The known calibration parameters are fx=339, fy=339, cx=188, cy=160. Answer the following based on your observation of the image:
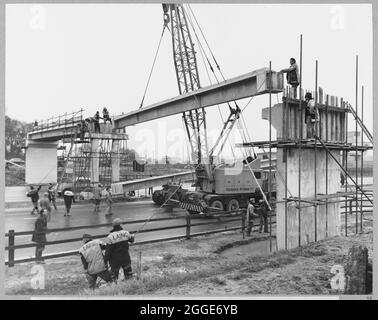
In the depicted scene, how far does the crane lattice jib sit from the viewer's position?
1994cm

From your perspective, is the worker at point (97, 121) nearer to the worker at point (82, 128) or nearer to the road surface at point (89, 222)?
the worker at point (82, 128)

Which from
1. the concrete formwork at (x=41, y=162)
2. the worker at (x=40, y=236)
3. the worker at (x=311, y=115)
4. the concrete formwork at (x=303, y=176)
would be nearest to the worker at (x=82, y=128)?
the concrete formwork at (x=41, y=162)

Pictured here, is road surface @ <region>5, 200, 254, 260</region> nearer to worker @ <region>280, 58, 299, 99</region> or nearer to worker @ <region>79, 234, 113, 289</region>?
worker @ <region>79, 234, 113, 289</region>

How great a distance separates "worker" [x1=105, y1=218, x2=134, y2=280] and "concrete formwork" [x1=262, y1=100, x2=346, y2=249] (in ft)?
15.0

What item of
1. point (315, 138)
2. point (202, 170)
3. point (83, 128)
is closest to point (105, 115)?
point (83, 128)

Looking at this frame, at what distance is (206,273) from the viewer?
8.40 m

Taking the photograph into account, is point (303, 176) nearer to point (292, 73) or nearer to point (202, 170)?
point (292, 73)

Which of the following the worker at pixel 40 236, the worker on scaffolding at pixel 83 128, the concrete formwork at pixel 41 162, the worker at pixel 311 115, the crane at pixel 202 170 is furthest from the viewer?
the concrete formwork at pixel 41 162

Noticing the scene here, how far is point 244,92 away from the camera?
10.8 m

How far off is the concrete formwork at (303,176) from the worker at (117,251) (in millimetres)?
4580

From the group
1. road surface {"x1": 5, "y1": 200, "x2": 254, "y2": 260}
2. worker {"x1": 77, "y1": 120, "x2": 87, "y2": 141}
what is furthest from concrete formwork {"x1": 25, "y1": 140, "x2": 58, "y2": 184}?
road surface {"x1": 5, "y1": 200, "x2": 254, "y2": 260}

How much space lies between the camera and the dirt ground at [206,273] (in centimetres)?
751

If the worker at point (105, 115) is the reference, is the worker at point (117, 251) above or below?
below

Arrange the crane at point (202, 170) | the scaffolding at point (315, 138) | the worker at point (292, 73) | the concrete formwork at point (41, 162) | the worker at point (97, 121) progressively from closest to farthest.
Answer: the worker at point (292, 73)
the scaffolding at point (315, 138)
the crane at point (202, 170)
the worker at point (97, 121)
the concrete formwork at point (41, 162)
